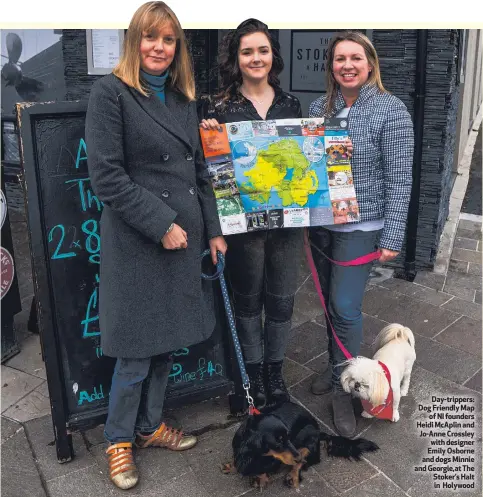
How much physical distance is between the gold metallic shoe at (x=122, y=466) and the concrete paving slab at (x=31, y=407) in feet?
2.45

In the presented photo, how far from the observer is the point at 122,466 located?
289 centimetres

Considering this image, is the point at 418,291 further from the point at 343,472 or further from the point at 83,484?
the point at 83,484

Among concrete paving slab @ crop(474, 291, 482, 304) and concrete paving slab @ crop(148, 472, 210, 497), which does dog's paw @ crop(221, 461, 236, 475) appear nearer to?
concrete paving slab @ crop(148, 472, 210, 497)

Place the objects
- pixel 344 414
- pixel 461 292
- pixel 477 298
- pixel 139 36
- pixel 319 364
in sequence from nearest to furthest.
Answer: pixel 139 36 < pixel 344 414 < pixel 319 364 < pixel 477 298 < pixel 461 292

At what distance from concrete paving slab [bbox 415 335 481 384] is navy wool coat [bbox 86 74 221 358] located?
5.80ft

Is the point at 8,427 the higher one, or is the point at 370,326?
the point at 370,326

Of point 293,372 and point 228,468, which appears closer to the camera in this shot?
point 228,468

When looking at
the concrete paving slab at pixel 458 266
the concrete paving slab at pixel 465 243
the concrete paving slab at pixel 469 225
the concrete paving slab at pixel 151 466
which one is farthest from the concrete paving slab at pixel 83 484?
the concrete paving slab at pixel 469 225

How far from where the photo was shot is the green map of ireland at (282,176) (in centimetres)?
289

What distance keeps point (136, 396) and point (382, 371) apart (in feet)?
4.14

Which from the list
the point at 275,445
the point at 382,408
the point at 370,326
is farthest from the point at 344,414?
the point at 370,326

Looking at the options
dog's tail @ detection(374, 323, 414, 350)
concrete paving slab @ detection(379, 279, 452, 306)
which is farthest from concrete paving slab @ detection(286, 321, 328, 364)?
concrete paving slab @ detection(379, 279, 452, 306)

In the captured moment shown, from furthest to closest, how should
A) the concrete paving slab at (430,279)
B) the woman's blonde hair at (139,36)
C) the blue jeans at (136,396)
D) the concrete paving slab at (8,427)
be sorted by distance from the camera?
the concrete paving slab at (430,279) < the concrete paving slab at (8,427) < the blue jeans at (136,396) < the woman's blonde hair at (139,36)

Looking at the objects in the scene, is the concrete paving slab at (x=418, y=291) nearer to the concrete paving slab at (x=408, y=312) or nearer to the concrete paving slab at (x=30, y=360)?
the concrete paving slab at (x=408, y=312)
